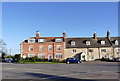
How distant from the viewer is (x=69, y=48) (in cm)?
5672

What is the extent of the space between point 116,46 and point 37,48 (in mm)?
23172

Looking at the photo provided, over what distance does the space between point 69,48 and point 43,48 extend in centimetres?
768

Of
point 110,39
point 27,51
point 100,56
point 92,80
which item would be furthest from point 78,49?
point 92,80

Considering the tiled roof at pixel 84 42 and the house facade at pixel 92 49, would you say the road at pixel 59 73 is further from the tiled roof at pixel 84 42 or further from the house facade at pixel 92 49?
the tiled roof at pixel 84 42

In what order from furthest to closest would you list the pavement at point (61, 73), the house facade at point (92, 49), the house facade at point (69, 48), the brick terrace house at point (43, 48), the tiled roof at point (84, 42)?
the tiled roof at point (84, 42)
the brick terrace house at point (43, 48)
the house facade at point (69, 48)
the house facade at point (92, 49)
the pavement at point (61, 73)

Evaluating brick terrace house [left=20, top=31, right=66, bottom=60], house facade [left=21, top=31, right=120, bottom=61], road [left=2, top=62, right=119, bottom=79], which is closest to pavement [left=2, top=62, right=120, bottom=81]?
road [left=2, top=62, right=119, bottom=79]

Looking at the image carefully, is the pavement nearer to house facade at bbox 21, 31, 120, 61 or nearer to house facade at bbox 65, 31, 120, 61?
house facade at bbox 65, 31, 120, 61

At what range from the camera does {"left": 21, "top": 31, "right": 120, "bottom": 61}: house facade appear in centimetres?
5603

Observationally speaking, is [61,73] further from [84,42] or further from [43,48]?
[84,42]

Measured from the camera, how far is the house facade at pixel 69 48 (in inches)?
2206

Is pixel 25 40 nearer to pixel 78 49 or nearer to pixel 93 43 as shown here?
pixel 78 49

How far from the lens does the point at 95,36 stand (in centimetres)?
5988

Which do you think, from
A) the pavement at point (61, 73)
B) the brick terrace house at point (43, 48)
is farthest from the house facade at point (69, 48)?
the pavement at point (61, 73)

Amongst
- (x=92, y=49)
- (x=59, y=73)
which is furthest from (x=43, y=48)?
(x=59, y=73)
